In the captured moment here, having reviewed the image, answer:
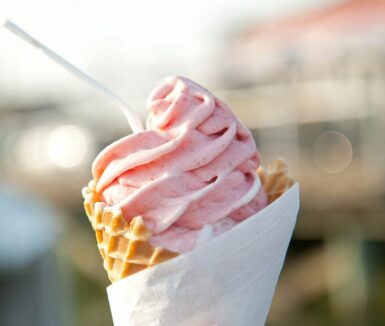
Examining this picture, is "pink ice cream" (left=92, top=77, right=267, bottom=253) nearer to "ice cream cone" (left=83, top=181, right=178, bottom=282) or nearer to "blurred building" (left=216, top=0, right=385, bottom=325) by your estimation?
"ice cream cone" (left=83, top=181, right=178, bottom=282)

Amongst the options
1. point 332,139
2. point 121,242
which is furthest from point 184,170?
point 332,139

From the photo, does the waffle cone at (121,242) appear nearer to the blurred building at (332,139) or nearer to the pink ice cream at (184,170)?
the pink ice cream at (184,170)

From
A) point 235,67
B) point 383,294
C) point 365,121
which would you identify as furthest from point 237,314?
point 235,67

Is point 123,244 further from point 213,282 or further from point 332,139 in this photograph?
point 332,139

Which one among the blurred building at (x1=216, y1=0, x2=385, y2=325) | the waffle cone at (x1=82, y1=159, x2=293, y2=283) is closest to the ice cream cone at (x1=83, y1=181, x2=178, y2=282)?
the waffle cone at (x1=82, y1=159, x2=293, y2=283)

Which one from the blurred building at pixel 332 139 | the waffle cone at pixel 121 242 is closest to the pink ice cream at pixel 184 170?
the waffle cone at pixel 121 242

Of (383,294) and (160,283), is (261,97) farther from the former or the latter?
(160,283)
